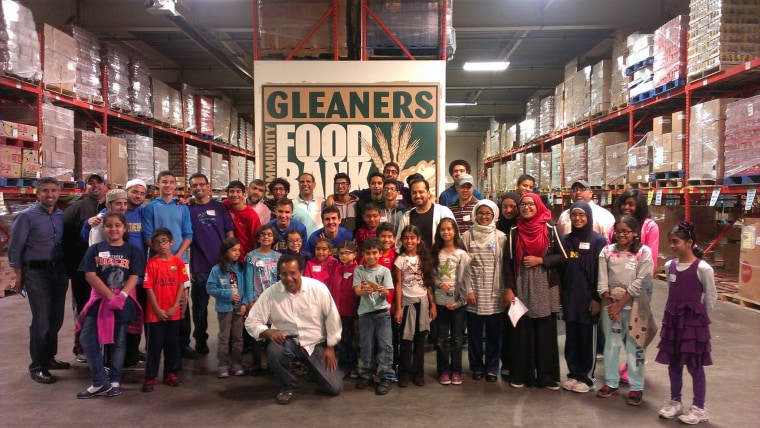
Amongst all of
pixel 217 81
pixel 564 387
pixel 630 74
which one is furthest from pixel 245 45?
pixel 564 387

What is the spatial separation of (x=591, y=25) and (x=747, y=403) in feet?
32.7

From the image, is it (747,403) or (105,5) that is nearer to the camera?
(747,403)

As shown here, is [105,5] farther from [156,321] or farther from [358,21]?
[156,321]

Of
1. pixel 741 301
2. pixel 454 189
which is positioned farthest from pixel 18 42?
pixel 741 301

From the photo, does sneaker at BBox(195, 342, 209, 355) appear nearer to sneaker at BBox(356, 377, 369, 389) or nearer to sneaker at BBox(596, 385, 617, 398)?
sneaker at BBox(356, 377, 369, 389)

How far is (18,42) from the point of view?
717 cm

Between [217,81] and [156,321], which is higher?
[217,81]

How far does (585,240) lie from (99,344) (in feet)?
12.8

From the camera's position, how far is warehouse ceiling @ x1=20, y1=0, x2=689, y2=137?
11.2 m

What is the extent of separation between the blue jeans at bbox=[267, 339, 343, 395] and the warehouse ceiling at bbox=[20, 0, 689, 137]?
5206 mm

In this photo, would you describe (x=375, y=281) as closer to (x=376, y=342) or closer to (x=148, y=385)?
(x=376, y=342)

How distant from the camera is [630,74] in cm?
905

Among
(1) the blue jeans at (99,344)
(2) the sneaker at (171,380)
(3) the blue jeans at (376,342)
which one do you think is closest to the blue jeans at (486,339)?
(3) the blue jeans at (376,342)

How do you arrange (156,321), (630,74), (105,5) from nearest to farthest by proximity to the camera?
(156,321) < (630,74) < (105,5)
